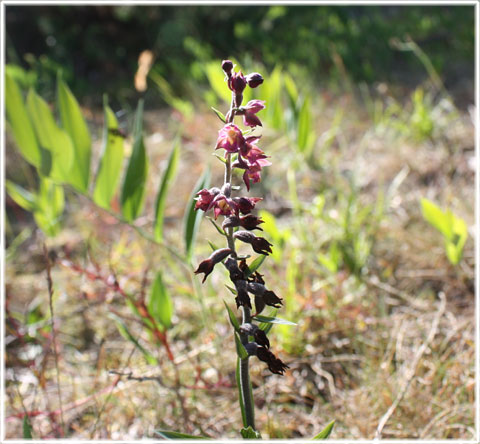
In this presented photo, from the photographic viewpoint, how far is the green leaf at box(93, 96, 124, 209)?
1493 millimetres

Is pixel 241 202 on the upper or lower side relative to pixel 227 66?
lower

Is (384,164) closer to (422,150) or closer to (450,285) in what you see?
(422,150)

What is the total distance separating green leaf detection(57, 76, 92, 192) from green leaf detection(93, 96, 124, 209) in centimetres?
5

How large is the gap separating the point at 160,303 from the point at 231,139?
2.25 feet

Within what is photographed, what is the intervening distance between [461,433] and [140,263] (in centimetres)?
121

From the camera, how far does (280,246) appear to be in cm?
165

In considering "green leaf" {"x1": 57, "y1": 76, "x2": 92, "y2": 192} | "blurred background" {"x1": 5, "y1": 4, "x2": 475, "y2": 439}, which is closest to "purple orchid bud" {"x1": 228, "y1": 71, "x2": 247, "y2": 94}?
"blurred background" {"x1": 5, "y1": 4, "x2": 475, "y2": 439}

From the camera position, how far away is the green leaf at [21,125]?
4.89ft

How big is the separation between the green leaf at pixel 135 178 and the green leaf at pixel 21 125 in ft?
0.81

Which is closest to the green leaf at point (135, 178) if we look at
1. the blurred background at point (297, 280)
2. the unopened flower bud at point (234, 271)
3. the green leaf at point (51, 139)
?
the blurred background at point (297, 280)

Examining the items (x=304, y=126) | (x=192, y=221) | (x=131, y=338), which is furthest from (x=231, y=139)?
(x=304, y=126)

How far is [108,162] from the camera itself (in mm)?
1509

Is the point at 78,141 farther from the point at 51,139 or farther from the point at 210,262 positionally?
the point at 210,262

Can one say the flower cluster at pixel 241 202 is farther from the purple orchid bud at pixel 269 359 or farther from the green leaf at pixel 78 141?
the green leaf at pixel 78 141
